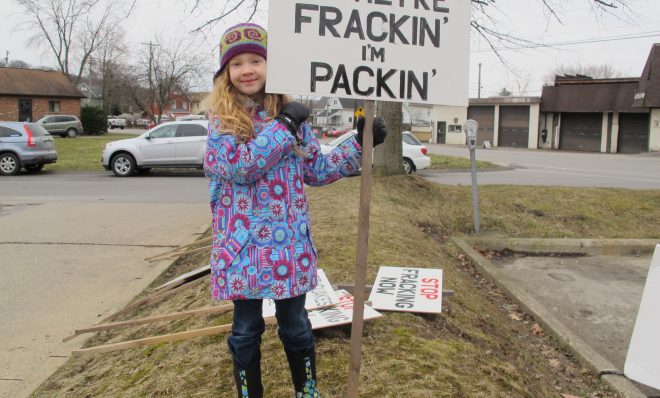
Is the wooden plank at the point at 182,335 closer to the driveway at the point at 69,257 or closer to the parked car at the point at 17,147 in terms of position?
the driveway at the point at 69,257

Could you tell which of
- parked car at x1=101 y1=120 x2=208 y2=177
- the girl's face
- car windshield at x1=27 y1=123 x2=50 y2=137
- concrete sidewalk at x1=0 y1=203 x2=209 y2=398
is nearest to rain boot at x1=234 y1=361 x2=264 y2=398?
the girl's face

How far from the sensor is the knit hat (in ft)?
7.70

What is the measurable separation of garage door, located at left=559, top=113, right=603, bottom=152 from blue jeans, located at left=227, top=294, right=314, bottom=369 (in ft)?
144

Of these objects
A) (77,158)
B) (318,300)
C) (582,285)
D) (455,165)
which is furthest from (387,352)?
(77,158)

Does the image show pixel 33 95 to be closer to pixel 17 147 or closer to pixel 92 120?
pixel 92 120

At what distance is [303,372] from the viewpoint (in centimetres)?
248

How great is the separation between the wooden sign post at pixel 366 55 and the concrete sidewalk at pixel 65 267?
252 cm

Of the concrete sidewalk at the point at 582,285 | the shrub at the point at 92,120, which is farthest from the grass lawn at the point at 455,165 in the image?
the shrub at the point at 92,120

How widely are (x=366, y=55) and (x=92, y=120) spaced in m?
43.1

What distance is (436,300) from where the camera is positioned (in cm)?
397

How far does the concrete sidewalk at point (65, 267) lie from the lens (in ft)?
13.0

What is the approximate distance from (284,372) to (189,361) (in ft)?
1.97

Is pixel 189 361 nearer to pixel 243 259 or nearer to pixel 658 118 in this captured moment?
pixel 243 259

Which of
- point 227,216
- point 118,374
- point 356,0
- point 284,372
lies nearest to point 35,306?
Result: point 118,374
